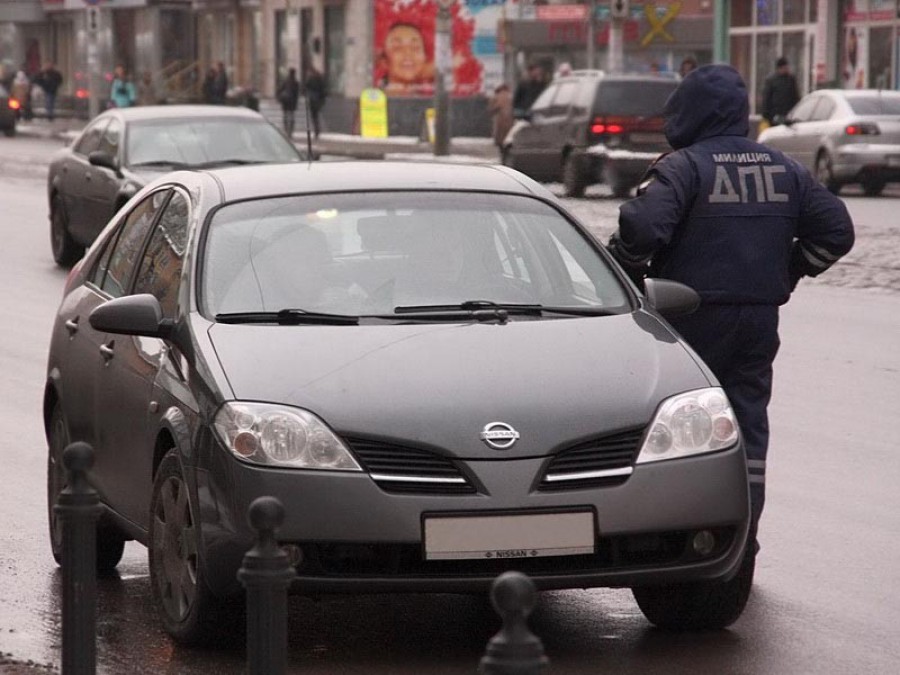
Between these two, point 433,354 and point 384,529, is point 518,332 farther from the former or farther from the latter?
point 384,529

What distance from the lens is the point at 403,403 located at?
5.76 metres

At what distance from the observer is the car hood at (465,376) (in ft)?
18.7

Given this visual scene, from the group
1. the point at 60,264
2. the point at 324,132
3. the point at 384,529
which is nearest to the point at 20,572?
the point at 384,529

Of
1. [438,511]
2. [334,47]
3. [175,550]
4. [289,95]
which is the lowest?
[289,95]

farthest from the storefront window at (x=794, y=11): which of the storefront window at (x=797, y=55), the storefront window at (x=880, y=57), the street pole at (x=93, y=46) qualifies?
the street pole at (x=93, y=46)

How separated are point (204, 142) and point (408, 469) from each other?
43.9 feet

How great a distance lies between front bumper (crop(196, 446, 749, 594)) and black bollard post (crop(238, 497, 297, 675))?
4.67 ft

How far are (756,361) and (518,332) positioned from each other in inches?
40.9

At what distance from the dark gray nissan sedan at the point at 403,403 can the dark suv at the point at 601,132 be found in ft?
72.6

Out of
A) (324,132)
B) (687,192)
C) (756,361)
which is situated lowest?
(324,132)

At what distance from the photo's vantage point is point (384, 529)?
18.4 feet

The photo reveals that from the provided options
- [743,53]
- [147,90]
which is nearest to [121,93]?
[147,90]

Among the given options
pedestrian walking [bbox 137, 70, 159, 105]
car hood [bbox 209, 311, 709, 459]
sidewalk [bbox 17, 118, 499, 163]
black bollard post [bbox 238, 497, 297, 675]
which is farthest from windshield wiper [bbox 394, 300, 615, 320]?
pedestrian walking [bbox 137, 70, 159, 105]

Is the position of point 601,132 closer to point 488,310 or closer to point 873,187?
point 873,187
